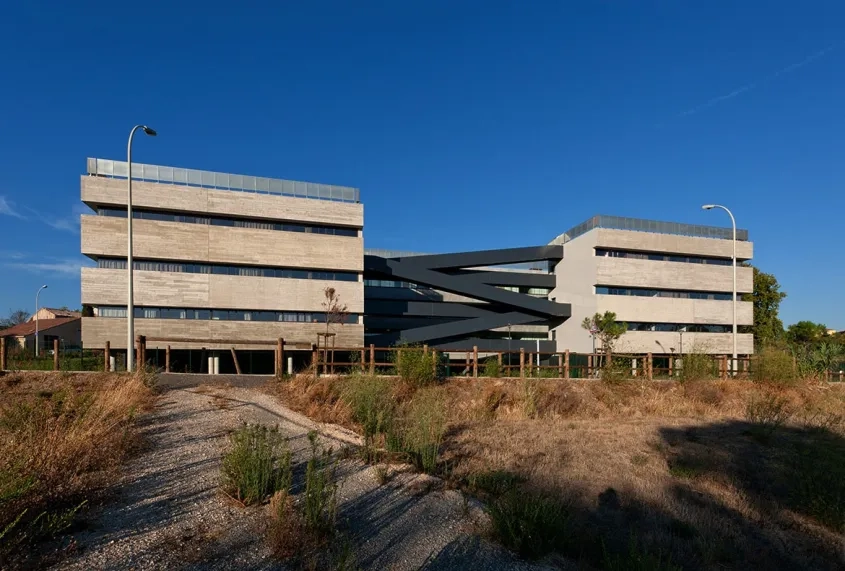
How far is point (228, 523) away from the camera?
4.46 m

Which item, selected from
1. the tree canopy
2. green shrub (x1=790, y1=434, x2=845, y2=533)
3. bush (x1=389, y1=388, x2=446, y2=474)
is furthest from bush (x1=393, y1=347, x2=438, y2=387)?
the tree canopy

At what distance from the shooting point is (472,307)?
41.1 metres

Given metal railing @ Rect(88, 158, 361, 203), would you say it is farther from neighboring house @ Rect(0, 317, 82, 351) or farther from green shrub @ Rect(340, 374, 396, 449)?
neighboring house @ Rect(0, 317, 82, 351)

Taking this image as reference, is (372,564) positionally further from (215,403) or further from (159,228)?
(159,228)

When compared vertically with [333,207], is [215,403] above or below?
below

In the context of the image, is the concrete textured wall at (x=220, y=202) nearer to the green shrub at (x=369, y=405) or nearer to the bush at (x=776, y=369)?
the green shrub at (x=369, y=405)

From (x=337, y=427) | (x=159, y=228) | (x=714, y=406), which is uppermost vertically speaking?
(x=159, y=228)

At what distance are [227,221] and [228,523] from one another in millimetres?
30320

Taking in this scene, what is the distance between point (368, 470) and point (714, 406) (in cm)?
1348

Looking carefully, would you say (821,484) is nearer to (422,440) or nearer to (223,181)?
(422,440)

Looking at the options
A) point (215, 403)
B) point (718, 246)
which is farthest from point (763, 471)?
point (718, 246)

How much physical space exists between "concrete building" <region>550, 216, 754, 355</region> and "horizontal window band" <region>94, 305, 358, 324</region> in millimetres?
19191

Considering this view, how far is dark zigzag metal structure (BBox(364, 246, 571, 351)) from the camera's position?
123 ft

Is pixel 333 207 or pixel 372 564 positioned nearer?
pixel 372 564
